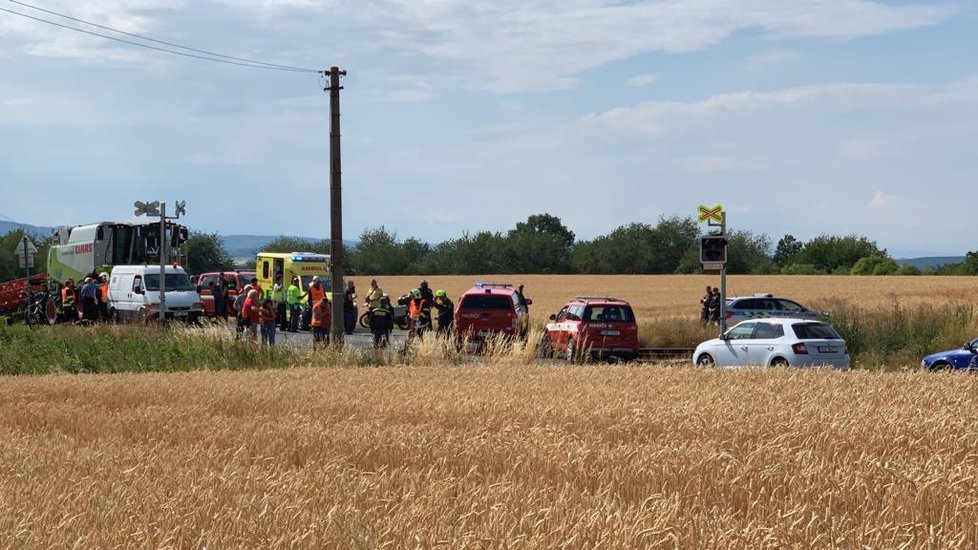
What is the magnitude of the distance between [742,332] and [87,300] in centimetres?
2307

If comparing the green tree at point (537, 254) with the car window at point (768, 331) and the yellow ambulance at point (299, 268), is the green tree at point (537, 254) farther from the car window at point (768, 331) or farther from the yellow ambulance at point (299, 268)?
the car window at point (768, 331)

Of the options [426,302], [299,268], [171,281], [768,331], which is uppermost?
[299,268]

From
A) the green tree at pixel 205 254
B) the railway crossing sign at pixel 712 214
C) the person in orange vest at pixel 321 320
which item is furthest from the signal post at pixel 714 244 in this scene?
the green tree at pixel 205 254

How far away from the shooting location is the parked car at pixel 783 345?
76.0ft

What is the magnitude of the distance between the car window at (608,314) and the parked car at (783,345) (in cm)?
386

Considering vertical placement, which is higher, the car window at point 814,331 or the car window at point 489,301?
the car window at point 489,301

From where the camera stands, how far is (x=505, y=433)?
31.4 ft

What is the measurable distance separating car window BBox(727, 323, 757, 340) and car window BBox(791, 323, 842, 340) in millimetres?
1091

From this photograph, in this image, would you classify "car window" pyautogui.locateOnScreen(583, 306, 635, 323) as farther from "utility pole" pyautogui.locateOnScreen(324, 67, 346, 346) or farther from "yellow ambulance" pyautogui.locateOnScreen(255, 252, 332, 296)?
"yellow ambulance" pyautogui.locateOnScreen(255, 252, 332, 296)

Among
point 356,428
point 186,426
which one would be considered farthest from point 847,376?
point 186,426

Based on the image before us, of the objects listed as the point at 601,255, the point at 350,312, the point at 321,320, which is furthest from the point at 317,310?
the point at 601,255

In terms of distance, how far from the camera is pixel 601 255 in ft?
395

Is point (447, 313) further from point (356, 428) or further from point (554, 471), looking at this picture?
point (554, 471)

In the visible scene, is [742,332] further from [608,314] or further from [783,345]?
[608,314]
